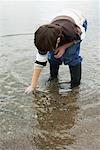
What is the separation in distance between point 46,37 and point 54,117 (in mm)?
692

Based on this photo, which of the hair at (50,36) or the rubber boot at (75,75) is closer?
the hair at (50,36)

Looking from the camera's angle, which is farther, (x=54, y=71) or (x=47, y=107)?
(x=54, y=71)

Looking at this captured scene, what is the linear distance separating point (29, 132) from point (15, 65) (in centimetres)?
187

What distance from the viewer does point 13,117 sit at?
3.05 meters

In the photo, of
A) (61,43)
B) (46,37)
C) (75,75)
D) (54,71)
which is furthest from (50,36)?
(54,71)

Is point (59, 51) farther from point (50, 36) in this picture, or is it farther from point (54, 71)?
point (54, 71)

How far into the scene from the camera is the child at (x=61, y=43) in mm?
3031

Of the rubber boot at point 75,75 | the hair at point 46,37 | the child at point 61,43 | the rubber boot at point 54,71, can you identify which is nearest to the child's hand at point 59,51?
the child at point 61,43

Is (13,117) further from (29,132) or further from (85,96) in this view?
(85,96)

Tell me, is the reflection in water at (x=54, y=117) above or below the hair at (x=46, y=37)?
below

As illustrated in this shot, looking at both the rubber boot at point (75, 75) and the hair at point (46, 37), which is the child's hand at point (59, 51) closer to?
the hair at point (46, 37)

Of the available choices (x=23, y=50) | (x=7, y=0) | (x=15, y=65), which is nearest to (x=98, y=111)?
(x=15, y=65)

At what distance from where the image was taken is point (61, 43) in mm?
3318

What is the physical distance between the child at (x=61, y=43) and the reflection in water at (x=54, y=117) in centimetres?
23
